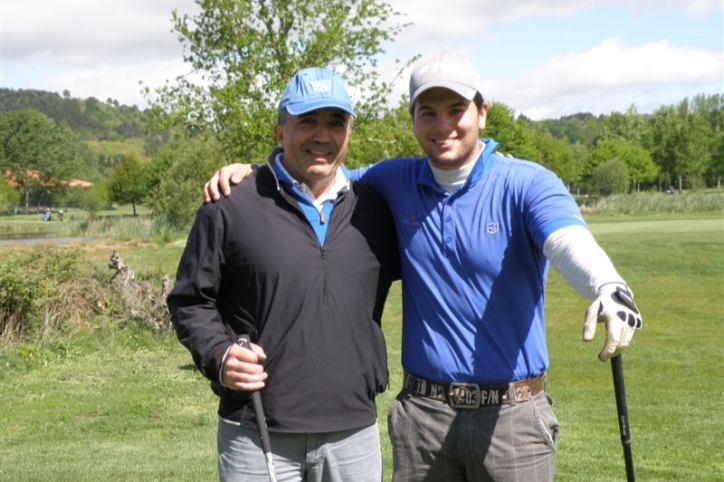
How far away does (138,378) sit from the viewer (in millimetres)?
11414

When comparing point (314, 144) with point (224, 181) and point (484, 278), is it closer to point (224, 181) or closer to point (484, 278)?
point (224, 181)

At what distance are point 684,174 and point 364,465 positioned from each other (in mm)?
80796

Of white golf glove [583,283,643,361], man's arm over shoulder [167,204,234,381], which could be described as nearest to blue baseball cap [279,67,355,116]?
man's arm over shoulder [167,204,234,381]

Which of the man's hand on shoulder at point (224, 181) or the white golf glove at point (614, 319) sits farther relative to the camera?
the man's hand on shoulder at point (224, 181)

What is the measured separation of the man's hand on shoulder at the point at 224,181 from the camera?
145 inches

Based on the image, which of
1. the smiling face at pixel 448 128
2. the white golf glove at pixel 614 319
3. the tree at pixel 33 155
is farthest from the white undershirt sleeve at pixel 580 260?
the tree at pixel 33 155

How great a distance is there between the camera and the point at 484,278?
11.6ft

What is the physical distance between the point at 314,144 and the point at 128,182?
76691 mm

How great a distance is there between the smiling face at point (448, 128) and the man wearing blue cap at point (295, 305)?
32 centimetres

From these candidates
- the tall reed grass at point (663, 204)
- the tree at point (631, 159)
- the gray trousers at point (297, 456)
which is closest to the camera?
the gray trousers at point (297, 456)

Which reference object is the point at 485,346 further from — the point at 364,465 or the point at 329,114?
the point at 329,114

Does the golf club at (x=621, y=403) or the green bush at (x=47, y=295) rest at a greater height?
the golf club at (x=621, y=403)

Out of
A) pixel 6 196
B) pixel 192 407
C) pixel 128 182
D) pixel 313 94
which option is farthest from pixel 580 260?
pixel 6 196

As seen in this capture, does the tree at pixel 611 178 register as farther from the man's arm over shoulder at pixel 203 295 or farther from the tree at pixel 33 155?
the man's arm over shoulder at pixel 203 295
